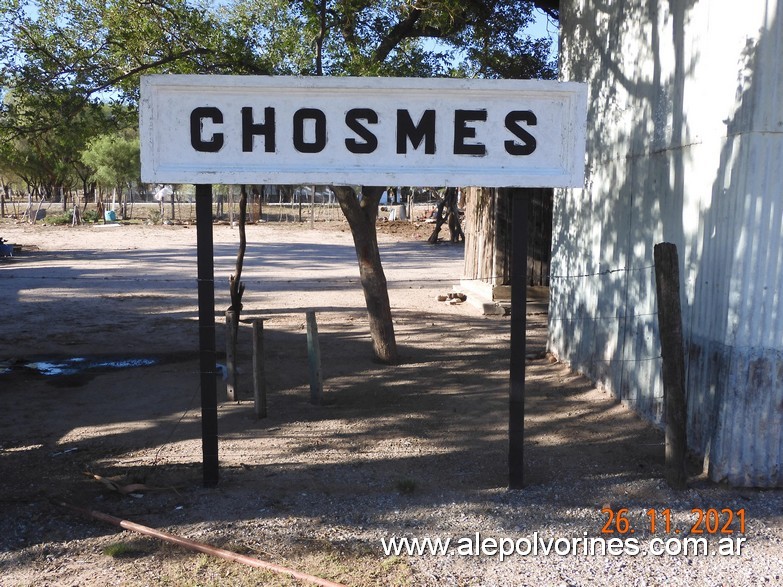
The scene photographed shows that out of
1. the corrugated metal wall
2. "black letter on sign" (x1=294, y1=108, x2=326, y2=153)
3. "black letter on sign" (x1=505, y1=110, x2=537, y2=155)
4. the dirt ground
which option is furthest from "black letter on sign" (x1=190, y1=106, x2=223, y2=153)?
the corrugated metal wall

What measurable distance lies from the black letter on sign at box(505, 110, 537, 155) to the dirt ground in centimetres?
228

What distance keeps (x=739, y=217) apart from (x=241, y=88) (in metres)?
3.33

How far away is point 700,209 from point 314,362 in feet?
13.2

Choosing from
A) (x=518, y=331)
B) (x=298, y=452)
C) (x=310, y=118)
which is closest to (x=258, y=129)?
(x=310, y=118)

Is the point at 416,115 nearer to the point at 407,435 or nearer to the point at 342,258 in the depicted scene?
the point at 407,435

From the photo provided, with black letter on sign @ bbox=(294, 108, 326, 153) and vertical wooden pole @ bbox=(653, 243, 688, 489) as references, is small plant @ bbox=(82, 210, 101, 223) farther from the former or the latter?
vertical wooden pole @ bbox=(653, 243, 688, 489)

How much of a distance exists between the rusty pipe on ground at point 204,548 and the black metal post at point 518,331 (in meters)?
1.74

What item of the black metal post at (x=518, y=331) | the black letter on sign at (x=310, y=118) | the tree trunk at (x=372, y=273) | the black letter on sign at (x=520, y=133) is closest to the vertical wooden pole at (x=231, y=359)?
the tree trunk at (x=372, y=273)

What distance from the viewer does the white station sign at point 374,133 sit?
492 cm

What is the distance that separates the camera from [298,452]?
20.5 ft

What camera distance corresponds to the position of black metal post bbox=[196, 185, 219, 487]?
5.09 metres

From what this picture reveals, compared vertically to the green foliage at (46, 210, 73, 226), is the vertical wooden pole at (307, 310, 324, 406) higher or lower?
lower

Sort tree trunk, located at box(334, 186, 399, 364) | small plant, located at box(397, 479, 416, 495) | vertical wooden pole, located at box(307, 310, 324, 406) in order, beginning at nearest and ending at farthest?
small plant, located at box(397, 479, 416, 495), vertical wooden pole, located at box(307, 310, 324, 406), tree trunk, located at box(334, 186, 399, 364)

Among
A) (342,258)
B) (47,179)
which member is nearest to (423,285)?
(342,258)
